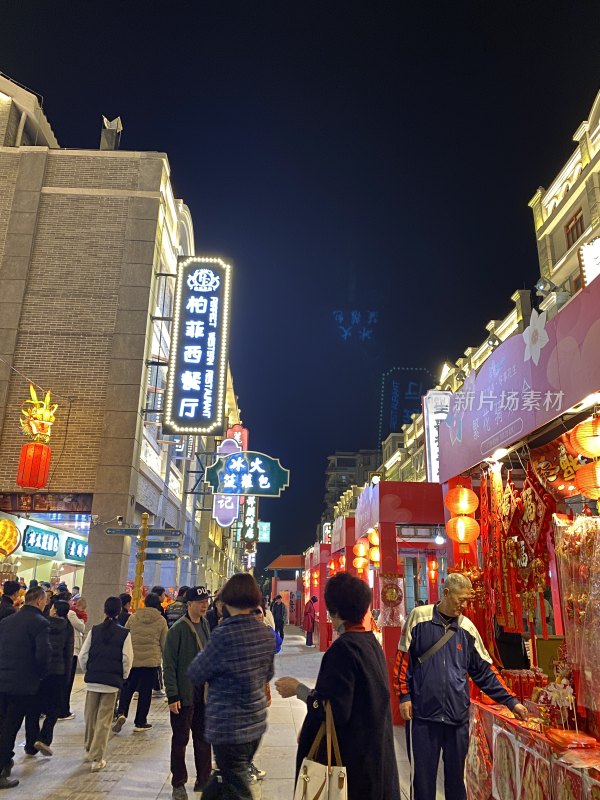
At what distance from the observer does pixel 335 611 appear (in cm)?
318

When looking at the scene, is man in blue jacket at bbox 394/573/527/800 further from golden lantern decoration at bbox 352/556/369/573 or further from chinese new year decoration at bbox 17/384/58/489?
chinese new year decoration at bbox 17/384/58/489

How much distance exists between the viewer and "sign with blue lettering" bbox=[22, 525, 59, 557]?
49.9 ft

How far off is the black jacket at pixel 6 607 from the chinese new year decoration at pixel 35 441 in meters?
5.05

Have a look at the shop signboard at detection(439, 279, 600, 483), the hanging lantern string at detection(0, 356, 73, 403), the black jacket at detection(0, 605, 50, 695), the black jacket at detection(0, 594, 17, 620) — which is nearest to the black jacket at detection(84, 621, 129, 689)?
the black jacket at detection(0, 605, 50, 695)

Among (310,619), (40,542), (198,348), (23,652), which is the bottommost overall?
(310,619)

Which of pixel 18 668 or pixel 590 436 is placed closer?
pixel 590 436

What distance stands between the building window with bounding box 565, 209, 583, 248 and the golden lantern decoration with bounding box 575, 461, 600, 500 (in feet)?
63.4

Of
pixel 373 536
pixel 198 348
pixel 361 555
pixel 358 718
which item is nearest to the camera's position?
pixel 358 718

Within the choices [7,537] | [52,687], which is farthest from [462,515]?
[7,537]

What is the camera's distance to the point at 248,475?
14875 millimetres

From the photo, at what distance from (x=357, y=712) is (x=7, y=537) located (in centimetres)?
1215

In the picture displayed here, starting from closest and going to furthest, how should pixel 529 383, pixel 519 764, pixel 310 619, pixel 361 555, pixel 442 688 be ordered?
pixel 442 688
pixel 519 764
pixel 529 383
pixel 361 555
pixel 310 619

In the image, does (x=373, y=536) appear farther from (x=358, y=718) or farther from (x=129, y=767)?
(x=358, y=718)

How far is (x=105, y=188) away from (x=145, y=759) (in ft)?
50.2
